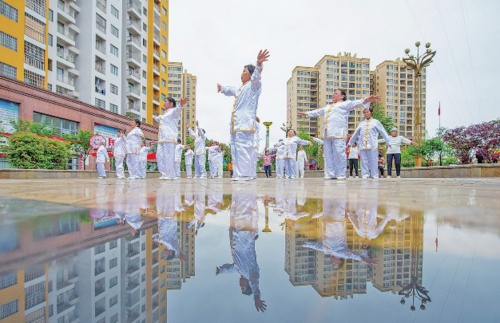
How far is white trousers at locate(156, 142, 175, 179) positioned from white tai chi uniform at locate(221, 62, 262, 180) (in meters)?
4.30

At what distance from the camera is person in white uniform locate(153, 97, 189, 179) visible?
10.4 m

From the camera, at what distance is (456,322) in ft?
1.96

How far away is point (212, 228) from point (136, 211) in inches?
25.8

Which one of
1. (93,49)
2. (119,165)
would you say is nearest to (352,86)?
(93,49)

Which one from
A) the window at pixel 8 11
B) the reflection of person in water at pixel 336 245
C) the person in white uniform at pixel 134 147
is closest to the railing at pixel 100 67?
the window at pixel 8 11

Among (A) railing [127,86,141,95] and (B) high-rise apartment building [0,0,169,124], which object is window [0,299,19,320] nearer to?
(B) high-rise apartment building [0,0,169,124]

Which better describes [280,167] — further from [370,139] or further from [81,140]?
[81,140]

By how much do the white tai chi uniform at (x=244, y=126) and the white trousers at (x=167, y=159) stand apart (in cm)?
430

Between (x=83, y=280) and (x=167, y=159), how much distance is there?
10.3m

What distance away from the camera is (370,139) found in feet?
35.3

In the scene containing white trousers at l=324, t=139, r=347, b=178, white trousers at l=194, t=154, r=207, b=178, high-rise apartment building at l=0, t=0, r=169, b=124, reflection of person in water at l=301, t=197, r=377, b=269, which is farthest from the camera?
high-rise apartment building at l=0, t=0, r=169, b=124

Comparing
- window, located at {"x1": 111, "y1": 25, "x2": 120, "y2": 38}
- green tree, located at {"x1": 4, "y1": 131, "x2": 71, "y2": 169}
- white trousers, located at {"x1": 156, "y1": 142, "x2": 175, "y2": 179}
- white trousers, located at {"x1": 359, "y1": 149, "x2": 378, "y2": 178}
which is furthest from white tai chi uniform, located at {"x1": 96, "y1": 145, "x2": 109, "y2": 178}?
window, located at {"x1": 111, "y1": 25, "x2": 120, "y2": 38}

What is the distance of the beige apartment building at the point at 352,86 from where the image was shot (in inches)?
3959

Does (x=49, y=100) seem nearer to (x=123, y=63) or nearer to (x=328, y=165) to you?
(x=123, y=63)
